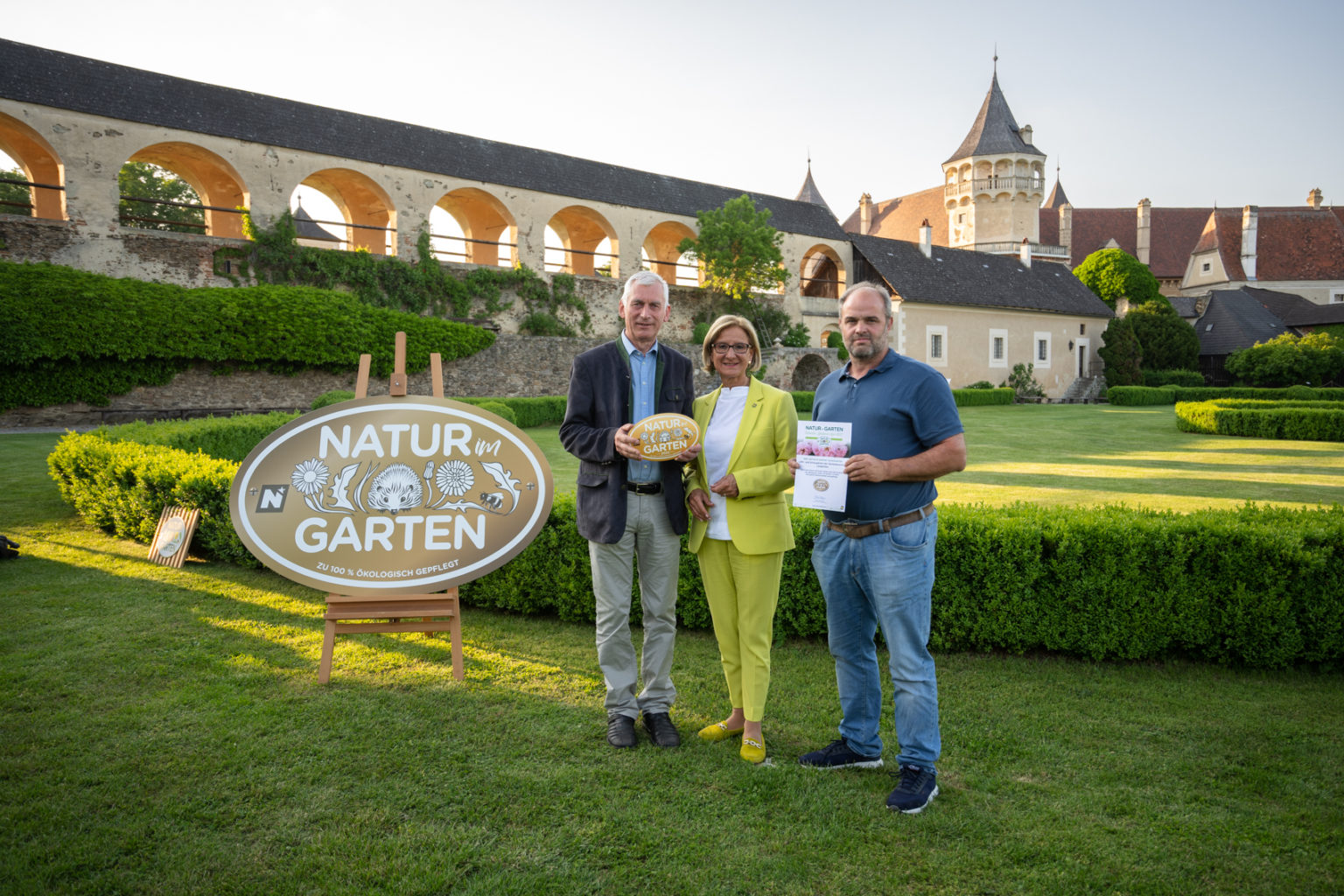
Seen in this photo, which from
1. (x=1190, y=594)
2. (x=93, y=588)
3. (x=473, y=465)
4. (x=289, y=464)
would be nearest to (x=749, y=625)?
(x=473, y=465)

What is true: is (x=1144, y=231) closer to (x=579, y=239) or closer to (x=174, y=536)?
(x=579, y=239)

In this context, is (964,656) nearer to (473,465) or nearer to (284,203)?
(473,465)

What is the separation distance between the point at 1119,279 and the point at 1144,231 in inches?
506

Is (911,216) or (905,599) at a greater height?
(911,216)

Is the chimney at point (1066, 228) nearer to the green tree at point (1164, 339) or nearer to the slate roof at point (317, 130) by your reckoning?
the green tree at point (1164, 339)

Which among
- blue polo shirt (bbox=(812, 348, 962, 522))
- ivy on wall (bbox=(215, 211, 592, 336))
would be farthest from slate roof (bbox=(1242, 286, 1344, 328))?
blue polo shirt (bbox=(812, 348, 962, 522))

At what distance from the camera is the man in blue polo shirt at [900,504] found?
2707 millimetres

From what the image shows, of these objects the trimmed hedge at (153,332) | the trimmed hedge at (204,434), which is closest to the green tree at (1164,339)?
the trimmed hedge at (153,332)

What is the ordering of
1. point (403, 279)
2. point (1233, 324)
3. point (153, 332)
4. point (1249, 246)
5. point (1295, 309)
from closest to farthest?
point (153, 332)
point (403, 279)
point (1233, 324)
point (1295, 309)
point (1249, 246)

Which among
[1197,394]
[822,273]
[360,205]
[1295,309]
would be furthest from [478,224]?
[1295,309]

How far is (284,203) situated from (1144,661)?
2361 cm

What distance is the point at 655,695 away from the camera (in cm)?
331

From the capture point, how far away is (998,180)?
44875 mm

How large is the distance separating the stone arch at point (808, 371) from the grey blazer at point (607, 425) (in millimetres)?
29450
